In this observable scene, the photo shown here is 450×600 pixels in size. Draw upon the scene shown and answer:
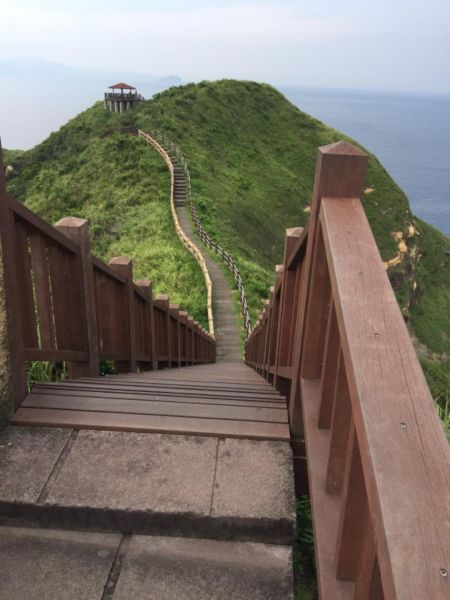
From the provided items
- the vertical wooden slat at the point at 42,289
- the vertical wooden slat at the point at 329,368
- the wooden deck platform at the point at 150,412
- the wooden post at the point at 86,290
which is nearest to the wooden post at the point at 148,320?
the wooden post at the point at 86,290

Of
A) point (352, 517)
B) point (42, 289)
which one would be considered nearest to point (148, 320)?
point (42, 289)

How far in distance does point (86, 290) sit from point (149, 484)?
172 centimetres

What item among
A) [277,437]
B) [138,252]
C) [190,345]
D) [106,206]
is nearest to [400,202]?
[106,206]

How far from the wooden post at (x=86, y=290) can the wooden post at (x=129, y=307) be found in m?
0.78

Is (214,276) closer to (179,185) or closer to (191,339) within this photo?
(179,185)

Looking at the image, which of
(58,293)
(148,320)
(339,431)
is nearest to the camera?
(339,431)

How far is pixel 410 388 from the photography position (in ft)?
3.74

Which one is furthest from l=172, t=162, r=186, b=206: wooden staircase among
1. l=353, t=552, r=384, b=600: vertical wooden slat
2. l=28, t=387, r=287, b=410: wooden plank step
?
l=353, t=552, r=384, b=600: vertical wooden slat

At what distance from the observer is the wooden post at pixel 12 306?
2.43 meters

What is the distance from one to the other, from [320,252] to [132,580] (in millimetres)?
1416

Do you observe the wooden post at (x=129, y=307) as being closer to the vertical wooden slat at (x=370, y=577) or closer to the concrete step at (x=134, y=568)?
the concrete step at (x=134, y=568)

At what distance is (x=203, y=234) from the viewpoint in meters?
24.2

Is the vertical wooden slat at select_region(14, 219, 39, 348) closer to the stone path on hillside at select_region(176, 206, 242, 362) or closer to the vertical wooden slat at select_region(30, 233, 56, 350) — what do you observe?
the vertical wooden slat at select_region(30, 233, 56, 350)

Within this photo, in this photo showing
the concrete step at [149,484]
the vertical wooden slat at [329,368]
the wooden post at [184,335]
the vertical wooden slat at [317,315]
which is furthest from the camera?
the wooden post at [184,335]
